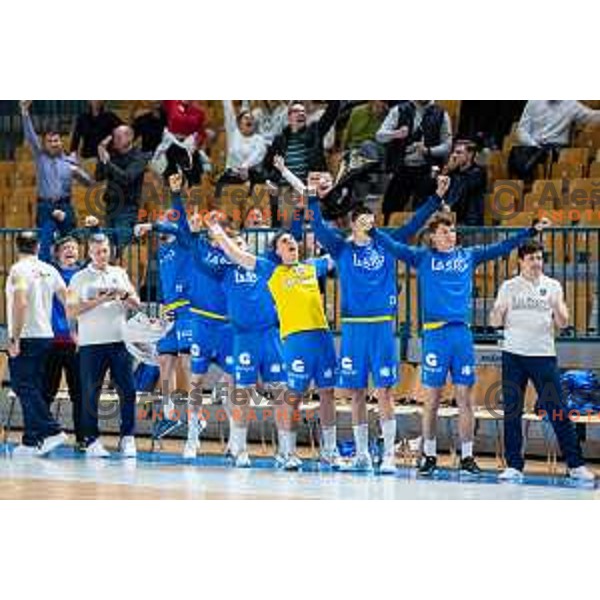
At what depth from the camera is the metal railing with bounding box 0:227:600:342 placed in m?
16.9

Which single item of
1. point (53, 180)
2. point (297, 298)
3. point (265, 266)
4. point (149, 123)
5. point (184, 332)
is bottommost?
point (184, 332)

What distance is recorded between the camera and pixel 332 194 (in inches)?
761

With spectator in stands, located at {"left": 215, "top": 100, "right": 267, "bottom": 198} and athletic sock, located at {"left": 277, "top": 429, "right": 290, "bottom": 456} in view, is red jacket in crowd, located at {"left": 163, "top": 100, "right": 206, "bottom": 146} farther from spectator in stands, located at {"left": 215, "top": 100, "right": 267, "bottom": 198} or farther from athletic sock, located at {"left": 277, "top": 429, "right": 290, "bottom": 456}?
athletic sock, located at {"left": 277, "top": 429, "right": 290, "bottom": 456}

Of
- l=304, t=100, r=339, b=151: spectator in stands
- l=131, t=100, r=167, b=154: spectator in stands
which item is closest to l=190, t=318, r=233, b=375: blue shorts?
l=304, t=100, r=339, b=151: spectator in stands

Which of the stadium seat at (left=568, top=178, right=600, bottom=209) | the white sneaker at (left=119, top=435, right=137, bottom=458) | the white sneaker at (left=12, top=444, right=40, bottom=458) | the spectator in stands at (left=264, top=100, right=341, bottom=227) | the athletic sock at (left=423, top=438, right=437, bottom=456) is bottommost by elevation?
the white sneaker at (left=12, top=444, right=40, bottom=458)

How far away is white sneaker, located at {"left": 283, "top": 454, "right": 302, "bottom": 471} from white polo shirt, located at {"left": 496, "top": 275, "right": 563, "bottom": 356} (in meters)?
1.83

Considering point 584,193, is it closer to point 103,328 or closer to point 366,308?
point 366,308

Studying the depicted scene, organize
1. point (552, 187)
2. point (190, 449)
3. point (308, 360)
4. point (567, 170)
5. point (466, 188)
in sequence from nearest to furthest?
point (308, 360) → point (190, 449) → point (466, 188) → point (552, 187) → point (567, 170)

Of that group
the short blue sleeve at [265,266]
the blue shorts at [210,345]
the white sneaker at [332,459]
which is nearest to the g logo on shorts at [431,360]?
the white sneaker at [332,459]

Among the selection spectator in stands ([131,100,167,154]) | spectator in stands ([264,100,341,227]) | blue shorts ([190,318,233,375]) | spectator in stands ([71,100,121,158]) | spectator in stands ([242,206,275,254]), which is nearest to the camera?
blue shorts ([190,318,233,375])

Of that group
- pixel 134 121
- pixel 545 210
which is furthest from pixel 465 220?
pixel 134 121

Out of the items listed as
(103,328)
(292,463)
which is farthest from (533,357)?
(103,328)

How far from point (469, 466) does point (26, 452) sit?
3823 millimetres

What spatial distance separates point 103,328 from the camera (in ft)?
55.0
